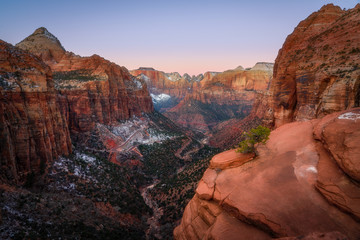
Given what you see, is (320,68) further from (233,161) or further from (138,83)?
(138,83)

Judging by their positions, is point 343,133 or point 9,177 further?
point 9,177

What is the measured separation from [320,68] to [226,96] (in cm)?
16302

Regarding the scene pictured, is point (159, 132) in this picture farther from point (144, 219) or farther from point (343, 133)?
point (343, 133)

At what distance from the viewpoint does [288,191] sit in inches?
426

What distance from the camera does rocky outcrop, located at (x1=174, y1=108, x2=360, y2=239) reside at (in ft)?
28.8

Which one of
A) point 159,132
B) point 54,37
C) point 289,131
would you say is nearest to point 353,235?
point 289,131

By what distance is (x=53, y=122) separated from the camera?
29938mm

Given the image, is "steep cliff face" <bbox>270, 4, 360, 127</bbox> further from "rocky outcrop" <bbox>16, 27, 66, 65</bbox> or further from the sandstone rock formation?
"rocky outcrop" <bbox>16, 27, 66, 65</bbox>

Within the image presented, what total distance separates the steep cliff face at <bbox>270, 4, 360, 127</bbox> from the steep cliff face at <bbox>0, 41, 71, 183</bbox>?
1470 inches

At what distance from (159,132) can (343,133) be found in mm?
61529

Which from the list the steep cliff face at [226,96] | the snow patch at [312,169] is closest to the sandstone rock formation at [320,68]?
the snow patch at [312,169]

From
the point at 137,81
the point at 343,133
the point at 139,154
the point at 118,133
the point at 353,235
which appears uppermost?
the point at 137,81

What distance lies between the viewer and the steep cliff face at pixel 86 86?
50.4 m

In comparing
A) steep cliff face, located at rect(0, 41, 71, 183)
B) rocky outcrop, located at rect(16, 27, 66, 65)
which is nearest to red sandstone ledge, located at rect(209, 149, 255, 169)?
steep cliff face, located at rect(0, 41, 71, 183)
